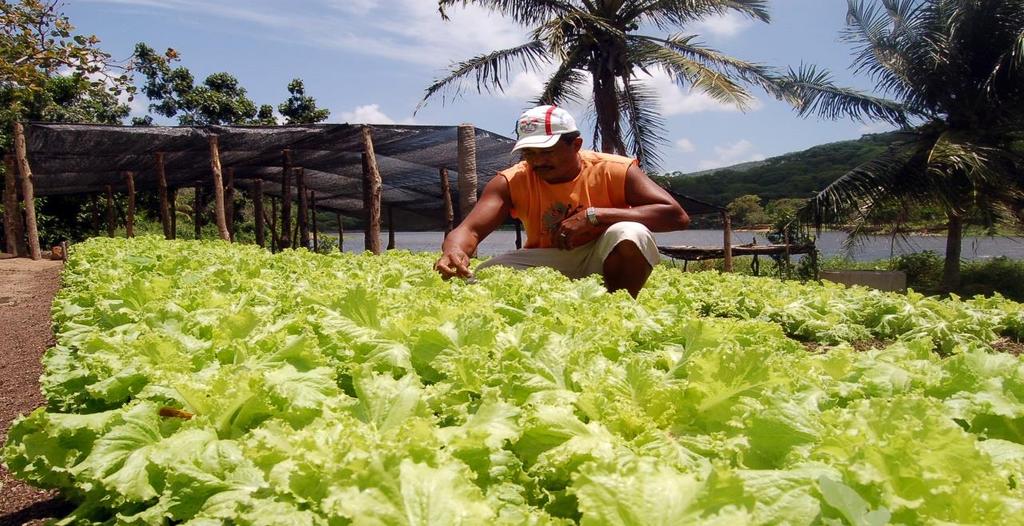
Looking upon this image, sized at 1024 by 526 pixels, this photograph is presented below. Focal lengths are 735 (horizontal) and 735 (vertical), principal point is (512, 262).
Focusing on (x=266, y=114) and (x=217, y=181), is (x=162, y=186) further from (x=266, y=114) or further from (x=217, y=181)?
(x=266, y=114)

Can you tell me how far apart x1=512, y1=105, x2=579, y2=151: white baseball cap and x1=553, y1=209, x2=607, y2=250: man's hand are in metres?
0.50

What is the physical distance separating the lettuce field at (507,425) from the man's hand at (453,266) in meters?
1.26

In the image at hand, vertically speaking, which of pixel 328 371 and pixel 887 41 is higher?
pixel 887 41

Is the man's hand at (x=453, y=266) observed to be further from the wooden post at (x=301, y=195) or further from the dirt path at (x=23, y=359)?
the wooden post at (x=301, y=195)

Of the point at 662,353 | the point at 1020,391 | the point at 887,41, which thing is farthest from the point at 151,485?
the point at 887,41

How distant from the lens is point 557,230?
488 cm

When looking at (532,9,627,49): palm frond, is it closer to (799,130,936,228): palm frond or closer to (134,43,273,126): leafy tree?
(799,130,936,228): palm frond

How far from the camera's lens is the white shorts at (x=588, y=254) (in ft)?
14.8

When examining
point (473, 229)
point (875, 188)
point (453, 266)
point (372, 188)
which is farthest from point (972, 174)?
point (453, 266)

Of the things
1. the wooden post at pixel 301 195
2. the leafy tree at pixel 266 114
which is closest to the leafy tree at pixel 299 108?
the leafy tree at pixel 266 114

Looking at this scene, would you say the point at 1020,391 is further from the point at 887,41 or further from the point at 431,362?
the point at 887,41

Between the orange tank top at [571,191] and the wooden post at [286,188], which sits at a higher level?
the wooden post at [286,188]

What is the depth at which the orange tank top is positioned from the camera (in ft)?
16.0

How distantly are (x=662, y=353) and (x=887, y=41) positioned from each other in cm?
2189
